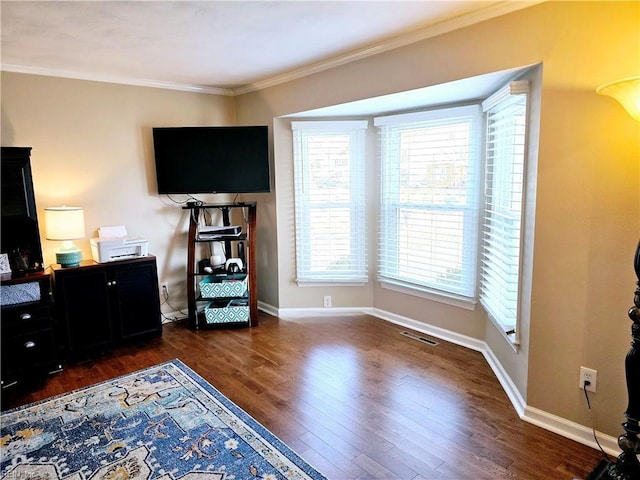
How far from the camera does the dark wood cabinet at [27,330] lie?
113 inches

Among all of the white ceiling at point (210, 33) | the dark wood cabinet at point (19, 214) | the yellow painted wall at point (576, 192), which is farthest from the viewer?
the dark wood cabinet at point (19, 214)

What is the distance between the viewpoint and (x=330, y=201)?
13.4 feet

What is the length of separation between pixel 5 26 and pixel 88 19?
54cm

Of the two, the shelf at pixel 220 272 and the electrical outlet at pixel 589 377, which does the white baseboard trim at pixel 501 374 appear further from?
the shelf at pixel 220 272

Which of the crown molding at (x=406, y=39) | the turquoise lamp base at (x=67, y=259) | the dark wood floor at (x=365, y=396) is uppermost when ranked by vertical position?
the crown molding at (x=406, y=39)

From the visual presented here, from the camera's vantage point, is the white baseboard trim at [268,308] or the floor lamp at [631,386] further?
the white baseboard trim at [268,308]

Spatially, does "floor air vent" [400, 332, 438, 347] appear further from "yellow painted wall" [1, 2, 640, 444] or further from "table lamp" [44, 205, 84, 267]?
"table lamp" [44, 205, 84, 267]

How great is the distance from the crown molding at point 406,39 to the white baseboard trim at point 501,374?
7.48 ft

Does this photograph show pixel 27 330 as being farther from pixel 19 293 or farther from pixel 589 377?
pixel 589 377

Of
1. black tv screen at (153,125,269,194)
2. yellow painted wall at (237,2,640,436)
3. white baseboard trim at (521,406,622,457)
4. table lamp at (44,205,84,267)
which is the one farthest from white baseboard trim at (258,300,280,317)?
white baseboard trim at (521,406,622,457)

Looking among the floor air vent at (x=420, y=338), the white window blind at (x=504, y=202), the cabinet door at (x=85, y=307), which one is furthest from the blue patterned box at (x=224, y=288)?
the white window blind at (x=504, y=202)

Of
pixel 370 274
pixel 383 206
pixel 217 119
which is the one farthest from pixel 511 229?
pixel 217 119

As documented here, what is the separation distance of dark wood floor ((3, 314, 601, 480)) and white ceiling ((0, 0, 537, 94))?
2364mm

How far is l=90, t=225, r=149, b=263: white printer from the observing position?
3.45m
